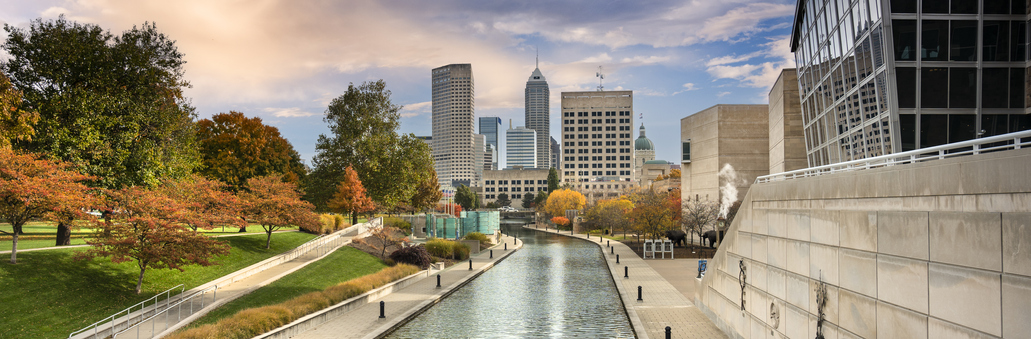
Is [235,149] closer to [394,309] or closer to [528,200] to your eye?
[394,309]

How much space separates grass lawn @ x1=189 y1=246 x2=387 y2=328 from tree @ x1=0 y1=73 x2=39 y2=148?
10942 millimetres

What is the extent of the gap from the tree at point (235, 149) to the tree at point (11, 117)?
23.4 metres

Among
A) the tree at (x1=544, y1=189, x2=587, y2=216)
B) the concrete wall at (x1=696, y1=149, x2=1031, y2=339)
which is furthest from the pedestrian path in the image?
the tree at (x1=544, y1=189, x2=587, y2=216)

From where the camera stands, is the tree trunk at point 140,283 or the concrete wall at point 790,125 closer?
the tree trunk at point 140,283

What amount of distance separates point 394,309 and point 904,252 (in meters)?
18.6

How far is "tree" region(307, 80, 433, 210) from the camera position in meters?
53.6

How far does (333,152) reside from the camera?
55.2m

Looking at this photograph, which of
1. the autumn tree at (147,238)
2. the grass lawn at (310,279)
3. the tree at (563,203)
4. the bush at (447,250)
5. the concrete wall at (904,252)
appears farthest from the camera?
the tree at (563,203)

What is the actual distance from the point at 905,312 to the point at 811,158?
1326 inches

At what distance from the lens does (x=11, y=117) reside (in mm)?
22250

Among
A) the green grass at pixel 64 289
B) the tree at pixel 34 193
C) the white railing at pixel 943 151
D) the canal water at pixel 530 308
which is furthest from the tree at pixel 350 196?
the white railing at pixel 943 151

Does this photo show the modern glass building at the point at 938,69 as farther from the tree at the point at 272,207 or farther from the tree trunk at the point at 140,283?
the tree at the point at 272,207

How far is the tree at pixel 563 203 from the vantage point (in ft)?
330

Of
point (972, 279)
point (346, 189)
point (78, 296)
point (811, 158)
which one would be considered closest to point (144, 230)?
point (78, 296)
